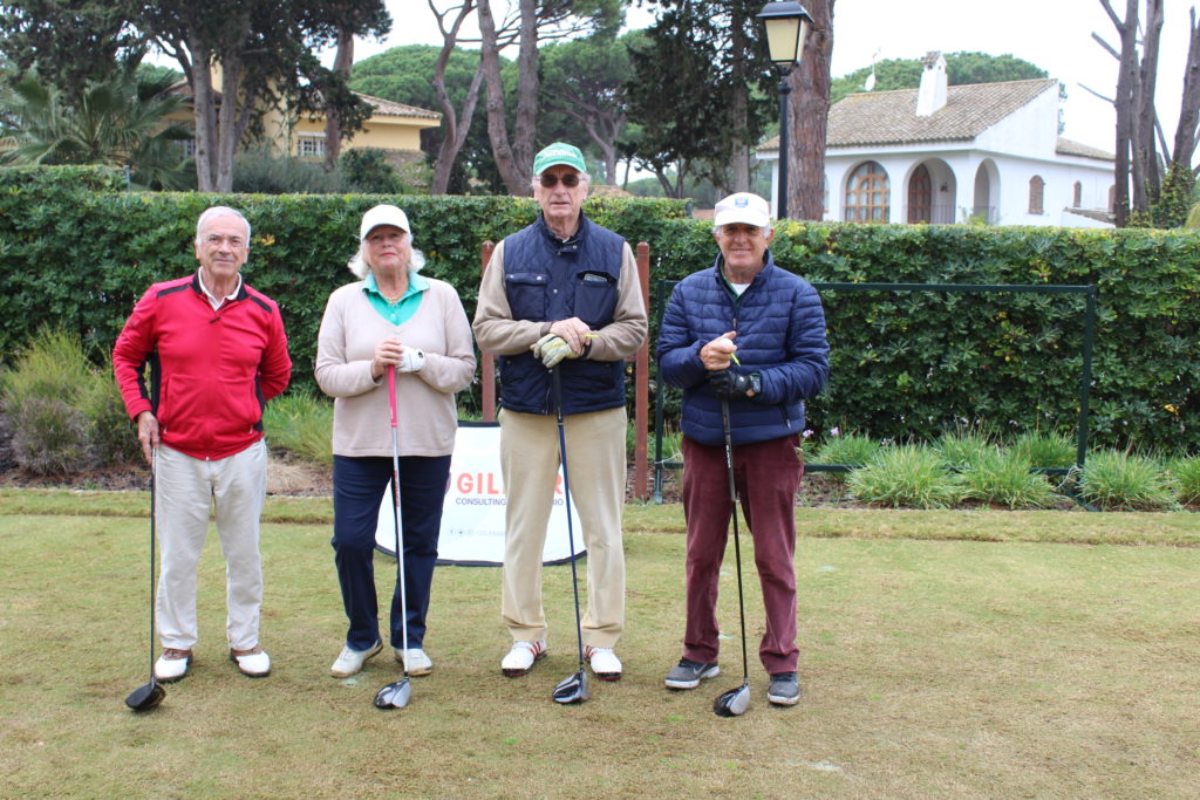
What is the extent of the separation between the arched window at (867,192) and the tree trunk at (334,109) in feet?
72.5

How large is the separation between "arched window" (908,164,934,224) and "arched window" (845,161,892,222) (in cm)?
118

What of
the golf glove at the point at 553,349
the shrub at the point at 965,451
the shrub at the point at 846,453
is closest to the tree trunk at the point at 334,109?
the shrub at the point at 846,453

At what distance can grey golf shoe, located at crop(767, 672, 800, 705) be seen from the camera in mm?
4039

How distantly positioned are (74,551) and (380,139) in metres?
38.0

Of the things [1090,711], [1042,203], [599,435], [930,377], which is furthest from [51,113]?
[1042,203]

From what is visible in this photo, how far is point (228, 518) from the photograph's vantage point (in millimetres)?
4355

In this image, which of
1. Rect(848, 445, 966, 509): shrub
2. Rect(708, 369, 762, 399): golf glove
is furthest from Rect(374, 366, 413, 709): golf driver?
Rect(848, 445, 966, 509): shrub

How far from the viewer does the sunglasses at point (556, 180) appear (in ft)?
13.8

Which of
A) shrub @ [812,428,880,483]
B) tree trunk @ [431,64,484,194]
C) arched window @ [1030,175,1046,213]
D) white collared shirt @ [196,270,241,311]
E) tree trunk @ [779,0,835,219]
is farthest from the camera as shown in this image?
arched window @ [1030,175,1046,213]

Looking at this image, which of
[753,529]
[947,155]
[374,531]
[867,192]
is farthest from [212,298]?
[867,192]

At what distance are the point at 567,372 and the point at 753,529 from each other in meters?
0.88

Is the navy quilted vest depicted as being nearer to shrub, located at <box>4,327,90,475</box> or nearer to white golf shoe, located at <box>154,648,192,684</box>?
white golf shoe, located at <box>154,648,192,684</box>

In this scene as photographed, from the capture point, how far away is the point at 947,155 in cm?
4481

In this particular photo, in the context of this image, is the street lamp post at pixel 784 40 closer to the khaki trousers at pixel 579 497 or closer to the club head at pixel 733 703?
the khaki trousers at pixel 579 497
